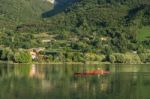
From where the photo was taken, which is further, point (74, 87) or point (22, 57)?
point (22, 57)

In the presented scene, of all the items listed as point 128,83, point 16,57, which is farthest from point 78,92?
point 16,57

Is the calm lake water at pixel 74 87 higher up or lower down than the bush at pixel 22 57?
lower down

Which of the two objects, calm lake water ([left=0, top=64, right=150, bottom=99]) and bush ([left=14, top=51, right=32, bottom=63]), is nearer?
calm lake water ([left=0, top=64, right=150, bottom=99])

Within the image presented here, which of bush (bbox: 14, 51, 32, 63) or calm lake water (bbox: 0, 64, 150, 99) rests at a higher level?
bush (bbox: 14, 51, 32, 63)

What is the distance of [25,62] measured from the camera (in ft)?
636

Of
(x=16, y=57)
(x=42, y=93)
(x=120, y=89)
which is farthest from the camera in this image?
(x=16, y=57)

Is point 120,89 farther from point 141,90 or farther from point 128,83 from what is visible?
point 128,83

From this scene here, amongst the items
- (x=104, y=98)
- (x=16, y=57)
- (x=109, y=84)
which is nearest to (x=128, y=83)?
(x=109, y=84)

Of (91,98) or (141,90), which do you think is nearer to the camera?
(91,98)

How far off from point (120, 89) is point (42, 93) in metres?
14.7

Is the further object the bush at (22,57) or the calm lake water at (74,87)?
the bush at (22,57)

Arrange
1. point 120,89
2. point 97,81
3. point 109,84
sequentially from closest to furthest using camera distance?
1. point 120,89
2. point 109,84
3. point 97,81

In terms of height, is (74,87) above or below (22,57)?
below

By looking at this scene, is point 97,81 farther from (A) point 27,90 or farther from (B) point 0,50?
(B) point 0,50
